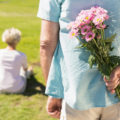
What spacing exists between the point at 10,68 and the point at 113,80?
11.0ft

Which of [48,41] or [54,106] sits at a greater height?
[48,41]

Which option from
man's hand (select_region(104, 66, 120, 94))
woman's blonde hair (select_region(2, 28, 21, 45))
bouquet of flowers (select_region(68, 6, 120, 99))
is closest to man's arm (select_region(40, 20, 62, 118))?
bouquet of flowers (select_region(68, 6, 120, 99))

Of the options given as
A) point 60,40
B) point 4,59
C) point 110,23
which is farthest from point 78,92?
point 4,59

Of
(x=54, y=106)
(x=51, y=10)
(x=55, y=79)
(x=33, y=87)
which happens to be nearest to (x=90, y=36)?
(x=51, y=10)

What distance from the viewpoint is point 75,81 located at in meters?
1.81

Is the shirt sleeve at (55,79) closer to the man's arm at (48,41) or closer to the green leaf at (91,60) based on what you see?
the man's arm at (48,41)

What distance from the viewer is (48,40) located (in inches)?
75.4

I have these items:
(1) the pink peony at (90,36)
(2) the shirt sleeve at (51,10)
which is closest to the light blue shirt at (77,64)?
(2) the shirt sleeve at (51,10)

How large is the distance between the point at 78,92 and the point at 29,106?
2.63m

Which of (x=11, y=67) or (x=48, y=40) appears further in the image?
(x=11, y=67)

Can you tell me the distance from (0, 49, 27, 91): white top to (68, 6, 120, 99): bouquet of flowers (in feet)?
10.5

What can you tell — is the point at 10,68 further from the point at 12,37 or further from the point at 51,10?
the point at 51,10

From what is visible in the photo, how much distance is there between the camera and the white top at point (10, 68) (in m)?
4.86

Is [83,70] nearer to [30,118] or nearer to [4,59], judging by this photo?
[30,118]
